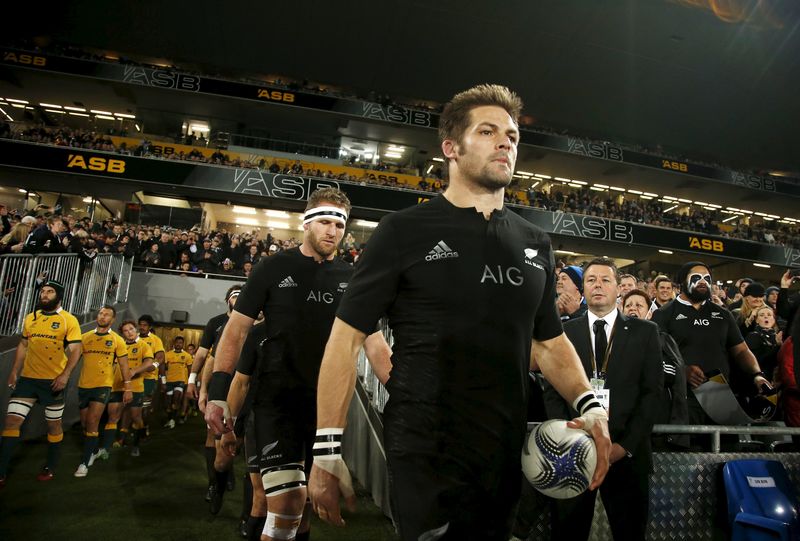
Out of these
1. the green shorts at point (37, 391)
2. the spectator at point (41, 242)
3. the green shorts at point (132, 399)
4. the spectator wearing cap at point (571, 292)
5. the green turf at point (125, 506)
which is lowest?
the green turf at point (125, 506)

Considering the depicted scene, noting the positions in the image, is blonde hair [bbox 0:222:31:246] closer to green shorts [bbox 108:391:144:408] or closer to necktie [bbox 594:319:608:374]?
green shorts [bbox 108:391:144:408]

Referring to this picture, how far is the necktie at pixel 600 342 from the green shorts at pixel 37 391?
22.6ft

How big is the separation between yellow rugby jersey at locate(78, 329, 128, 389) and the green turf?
1189 millimetres

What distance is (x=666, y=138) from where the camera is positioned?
33062 mm

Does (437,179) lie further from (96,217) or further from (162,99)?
(96,217)

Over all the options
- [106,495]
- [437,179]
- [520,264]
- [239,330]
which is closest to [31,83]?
[437,179]

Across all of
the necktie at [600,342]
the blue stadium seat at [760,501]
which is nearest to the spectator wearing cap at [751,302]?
the blue stadium seat at [760,501]

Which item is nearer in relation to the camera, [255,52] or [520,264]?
[520,264]

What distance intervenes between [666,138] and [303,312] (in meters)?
35.7

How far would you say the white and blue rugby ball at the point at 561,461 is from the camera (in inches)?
71.4

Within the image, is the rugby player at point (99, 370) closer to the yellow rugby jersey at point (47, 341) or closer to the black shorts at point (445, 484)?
the yellow rugby jersey at point (47, 341)

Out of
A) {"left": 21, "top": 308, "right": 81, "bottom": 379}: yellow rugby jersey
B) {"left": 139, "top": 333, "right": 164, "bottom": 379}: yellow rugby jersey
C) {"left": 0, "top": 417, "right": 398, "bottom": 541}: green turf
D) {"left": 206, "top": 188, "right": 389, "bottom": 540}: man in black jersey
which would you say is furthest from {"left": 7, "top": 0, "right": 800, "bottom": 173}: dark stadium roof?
{"left": 206, "top": 188, "right": 389, "bottom": 540}: man in black jersey

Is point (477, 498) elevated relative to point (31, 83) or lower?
lower

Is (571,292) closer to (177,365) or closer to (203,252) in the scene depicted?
(177,365)
